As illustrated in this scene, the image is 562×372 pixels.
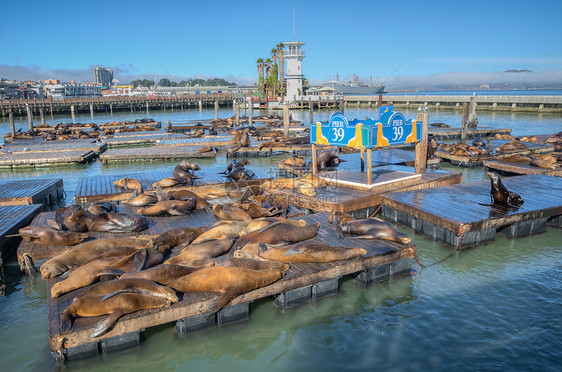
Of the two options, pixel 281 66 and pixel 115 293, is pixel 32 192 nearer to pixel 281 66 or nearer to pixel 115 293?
pixel 115 293

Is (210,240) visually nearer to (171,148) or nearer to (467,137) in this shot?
(171,148)

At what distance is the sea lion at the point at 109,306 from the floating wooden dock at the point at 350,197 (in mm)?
4548

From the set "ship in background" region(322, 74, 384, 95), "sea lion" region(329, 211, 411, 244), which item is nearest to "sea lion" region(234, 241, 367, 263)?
Answer: "sea lion" region(329, 211, 411, 244)

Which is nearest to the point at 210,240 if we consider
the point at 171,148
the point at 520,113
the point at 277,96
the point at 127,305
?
the point at 127,305

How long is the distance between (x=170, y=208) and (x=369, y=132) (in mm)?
4386

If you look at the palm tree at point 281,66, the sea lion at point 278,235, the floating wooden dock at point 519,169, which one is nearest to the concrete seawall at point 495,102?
the palm tree at point 281,66

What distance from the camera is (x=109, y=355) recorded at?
4055 millimetres

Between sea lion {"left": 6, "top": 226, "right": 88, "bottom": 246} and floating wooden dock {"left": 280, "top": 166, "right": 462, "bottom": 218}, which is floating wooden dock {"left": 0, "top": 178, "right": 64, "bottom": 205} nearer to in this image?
sea lion {"left": 6, "top": 226, "right": 88, "bottom": 246}

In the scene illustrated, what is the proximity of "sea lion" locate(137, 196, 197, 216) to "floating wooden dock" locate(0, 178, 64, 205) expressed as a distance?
133 inches

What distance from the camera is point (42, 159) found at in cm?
1609

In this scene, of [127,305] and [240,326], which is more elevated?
[127,305]

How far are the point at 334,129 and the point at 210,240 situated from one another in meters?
4.57

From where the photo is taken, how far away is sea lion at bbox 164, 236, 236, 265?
16.3ft

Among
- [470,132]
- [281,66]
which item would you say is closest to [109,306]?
[470,132]
